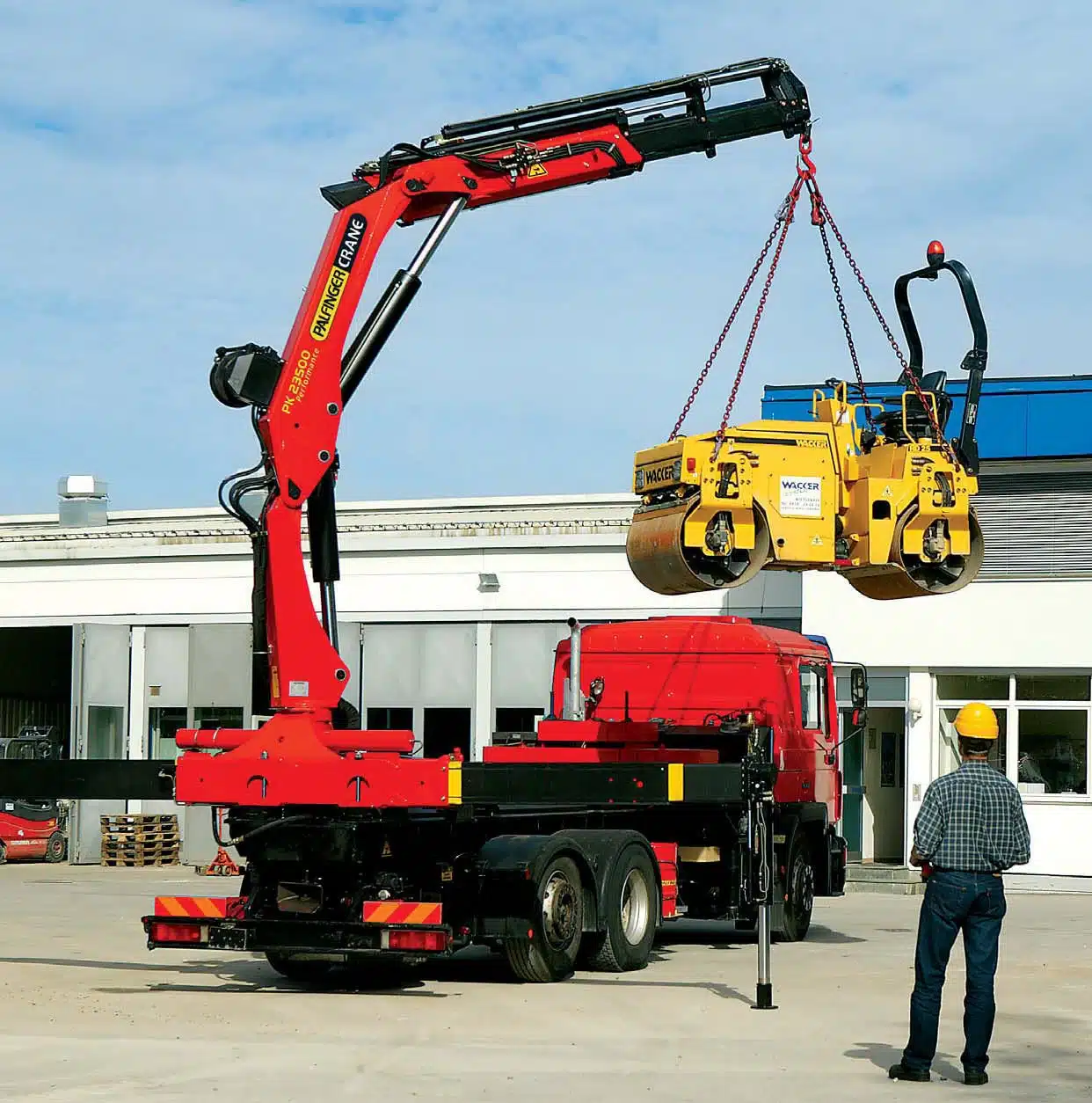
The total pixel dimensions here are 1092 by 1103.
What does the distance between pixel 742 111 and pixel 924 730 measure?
1511 centimetres

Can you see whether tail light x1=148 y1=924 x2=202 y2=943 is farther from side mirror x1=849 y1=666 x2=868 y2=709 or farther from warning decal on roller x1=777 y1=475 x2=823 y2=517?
side mirror x1=849 y1=666 x2=868 y2=709

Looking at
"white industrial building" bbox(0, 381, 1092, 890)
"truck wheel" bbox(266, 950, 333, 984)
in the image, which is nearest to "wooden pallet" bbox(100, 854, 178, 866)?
"white industrial building" bbox(0, 381, 1092, 890)

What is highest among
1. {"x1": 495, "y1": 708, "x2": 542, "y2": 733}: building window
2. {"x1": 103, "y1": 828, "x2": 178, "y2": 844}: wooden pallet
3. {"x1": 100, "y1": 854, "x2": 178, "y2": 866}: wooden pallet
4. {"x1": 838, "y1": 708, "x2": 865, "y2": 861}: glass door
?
{"x1": 495, "y1": 708, "x2": 542, "y2": 733}: building window

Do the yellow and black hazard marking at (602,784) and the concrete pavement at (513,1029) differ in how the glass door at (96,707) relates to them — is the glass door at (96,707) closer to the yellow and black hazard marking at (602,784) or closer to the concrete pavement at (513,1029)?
the concrete pavement at (513,1029)

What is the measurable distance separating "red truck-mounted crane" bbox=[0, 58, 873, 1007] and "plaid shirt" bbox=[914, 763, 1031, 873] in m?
3.17

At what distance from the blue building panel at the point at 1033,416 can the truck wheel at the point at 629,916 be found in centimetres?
1584

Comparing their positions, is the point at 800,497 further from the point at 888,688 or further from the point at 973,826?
the point at 888,688

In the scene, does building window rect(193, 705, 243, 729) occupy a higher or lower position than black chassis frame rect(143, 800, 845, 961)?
higher

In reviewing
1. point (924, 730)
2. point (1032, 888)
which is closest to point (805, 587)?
point (924, 730)

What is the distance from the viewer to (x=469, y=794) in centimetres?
1342

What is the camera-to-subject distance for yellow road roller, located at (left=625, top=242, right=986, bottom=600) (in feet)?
46.4

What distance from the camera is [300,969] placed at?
14.9 meters

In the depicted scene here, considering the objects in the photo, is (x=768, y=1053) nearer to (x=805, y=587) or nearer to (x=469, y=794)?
(x=469, y=794)

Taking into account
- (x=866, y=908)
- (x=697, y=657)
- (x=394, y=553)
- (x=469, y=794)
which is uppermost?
(x=394, y=553)
